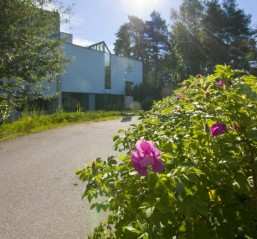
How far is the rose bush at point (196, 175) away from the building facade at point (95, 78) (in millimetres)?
29296

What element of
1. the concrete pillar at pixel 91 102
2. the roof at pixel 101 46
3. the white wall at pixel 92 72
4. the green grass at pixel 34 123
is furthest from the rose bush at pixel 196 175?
the roof at pixel 101 46

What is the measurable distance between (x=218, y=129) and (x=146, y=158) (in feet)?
1.51

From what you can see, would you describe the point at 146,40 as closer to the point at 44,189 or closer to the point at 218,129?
the point at 44,189

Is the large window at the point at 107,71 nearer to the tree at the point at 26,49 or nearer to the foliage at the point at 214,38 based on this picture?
the foliage at the point at 214,38

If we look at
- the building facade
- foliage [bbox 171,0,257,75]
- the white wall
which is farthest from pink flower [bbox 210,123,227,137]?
foliage [bbox 171,0,257,75]

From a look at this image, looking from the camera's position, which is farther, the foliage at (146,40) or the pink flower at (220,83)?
the foliage at (146,40)

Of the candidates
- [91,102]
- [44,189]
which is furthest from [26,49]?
[91,102]

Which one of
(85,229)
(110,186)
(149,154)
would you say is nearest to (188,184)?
(149,154)

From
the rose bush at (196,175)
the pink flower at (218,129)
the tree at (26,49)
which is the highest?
the tree at (26,49)

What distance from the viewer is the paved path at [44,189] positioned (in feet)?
13.9

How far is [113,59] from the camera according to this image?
39.2 m

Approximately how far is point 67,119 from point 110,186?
53.6ft

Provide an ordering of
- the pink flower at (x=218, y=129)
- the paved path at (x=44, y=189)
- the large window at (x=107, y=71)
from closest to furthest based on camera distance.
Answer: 1. the pink flower at (x=218, y=129)
2. the paved path at (x=44, y=189)
3. the large window at (x=107, y=71)

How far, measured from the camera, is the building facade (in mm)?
33094
